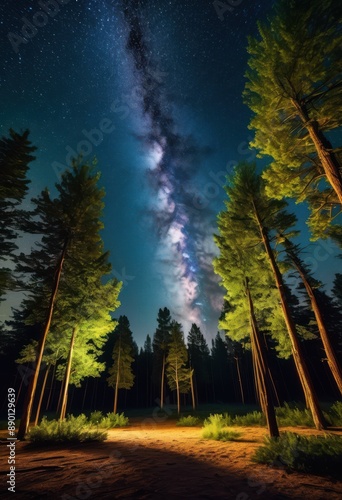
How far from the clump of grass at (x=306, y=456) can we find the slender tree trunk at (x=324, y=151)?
630 cm

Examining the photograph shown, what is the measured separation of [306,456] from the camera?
4707 mm

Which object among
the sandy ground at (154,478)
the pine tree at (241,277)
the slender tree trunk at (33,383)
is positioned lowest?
the sandy ground at (154,478)

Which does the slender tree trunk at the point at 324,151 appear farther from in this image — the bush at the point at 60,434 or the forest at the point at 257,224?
the bush at the point at 60,434

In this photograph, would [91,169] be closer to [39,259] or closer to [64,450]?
[39,259]

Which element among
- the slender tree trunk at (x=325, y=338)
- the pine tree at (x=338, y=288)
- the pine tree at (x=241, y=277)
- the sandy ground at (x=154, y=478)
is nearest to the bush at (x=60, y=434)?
the sandy ground at (x=154, y=478)

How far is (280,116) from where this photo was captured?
8711 millimetres

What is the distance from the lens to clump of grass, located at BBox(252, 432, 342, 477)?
4.42m

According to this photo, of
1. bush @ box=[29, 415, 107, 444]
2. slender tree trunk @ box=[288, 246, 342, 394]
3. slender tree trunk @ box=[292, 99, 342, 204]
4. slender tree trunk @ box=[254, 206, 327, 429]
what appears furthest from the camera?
slender tree trunk @ box=[288, 246, 342, 394]

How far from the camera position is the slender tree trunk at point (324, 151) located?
22.6ft

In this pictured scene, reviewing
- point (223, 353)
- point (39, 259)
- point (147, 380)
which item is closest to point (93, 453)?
point (39, 259)

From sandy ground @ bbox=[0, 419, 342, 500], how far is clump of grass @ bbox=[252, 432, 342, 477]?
25 centimetres

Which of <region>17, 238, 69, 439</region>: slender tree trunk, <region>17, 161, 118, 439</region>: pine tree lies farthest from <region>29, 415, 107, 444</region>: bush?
<region>17, 161, 118, 439</region>: pine tree

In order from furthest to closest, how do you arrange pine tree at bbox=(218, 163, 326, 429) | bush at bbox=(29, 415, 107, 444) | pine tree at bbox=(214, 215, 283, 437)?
pine tree at bbox=(214, 215, 283, 437) < pine tree at bbox=(218, 163, 326, 429) < bush at bbox=(29, 415, 107, 444)

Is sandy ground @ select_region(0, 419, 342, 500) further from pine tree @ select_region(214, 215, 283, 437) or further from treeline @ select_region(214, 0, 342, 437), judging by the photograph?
pine tree @ select_region(214, 215, 283, 437)
